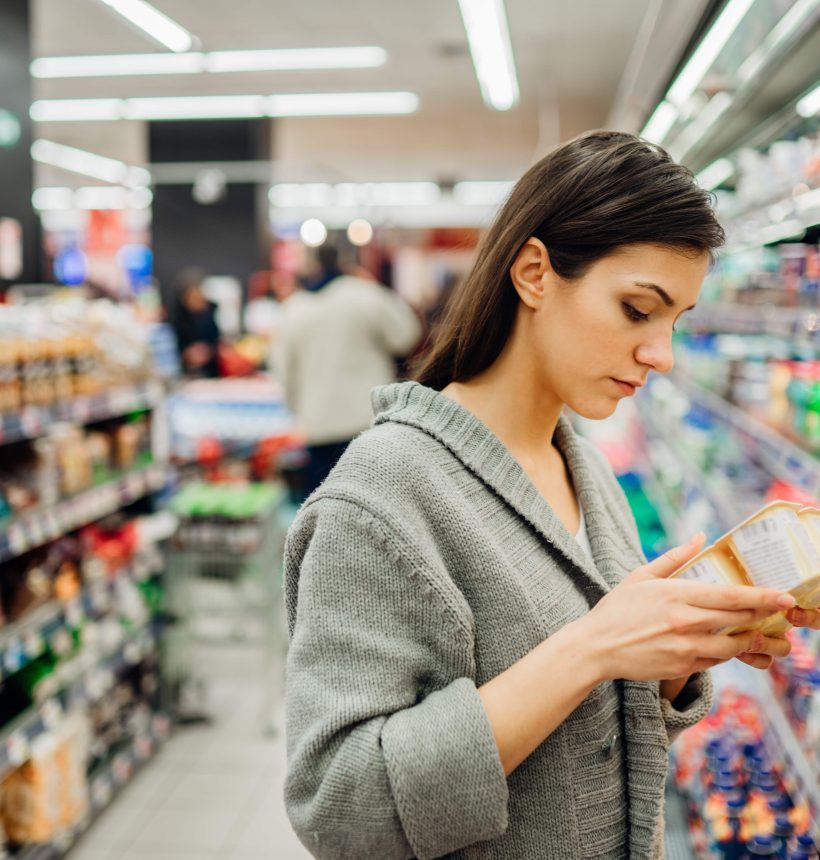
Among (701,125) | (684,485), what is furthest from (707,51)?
(684,485)

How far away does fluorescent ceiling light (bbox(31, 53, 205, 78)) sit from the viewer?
827 centimetres

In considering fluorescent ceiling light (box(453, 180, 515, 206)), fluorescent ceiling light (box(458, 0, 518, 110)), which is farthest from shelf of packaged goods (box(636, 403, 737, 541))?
fluorescent ceiling light (box(453, 180, 515, 206))

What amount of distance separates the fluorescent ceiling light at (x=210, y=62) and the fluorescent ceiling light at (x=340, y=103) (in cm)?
122

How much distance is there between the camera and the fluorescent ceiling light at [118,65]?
8266mm

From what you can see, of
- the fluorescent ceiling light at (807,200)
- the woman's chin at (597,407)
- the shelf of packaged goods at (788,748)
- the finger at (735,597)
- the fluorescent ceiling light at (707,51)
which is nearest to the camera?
the finger at (735,597)

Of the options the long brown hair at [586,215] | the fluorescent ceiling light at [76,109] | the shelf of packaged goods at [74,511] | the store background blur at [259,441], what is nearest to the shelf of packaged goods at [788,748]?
the store background blur at [259,441]

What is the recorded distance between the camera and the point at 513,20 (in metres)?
7.73

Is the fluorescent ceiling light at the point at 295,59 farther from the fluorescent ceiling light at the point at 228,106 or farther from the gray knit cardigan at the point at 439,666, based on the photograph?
the gray knit cardigan at the point at 439,666

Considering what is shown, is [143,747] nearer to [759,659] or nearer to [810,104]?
[759,659]

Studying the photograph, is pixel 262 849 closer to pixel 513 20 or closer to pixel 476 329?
pixel 476 329

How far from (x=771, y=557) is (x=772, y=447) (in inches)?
64.8

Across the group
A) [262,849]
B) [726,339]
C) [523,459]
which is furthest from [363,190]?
[523,459]

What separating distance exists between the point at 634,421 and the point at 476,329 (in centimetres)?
574

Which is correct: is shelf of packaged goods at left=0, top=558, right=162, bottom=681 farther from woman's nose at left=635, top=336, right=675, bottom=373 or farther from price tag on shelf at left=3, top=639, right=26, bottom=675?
woman's nose at left=635, top=336, right=675, bottom=373
